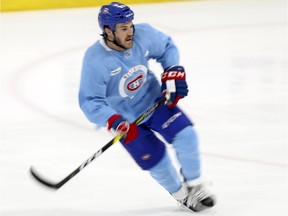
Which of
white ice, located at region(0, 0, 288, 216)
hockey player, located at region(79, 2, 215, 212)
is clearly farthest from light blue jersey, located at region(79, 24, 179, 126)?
white ice, located at region(0, 0, 288, 216)

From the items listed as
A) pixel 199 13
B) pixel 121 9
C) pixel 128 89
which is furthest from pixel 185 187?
pixel 199 13

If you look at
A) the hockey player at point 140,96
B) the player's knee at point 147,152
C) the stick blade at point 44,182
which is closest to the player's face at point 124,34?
the hockey player at point 140,96

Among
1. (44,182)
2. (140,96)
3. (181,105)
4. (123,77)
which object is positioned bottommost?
(181,105)

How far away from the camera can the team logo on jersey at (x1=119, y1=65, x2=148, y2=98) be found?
109 inches

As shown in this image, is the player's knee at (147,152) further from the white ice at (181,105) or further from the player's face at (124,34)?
the player's face at (124,34)

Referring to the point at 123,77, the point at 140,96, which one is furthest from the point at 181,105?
the point at 123,77

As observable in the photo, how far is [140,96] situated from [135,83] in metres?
0.08

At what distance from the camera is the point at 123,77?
276 cm

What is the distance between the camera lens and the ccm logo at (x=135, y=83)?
2792mm

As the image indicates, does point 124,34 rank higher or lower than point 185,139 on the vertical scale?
higher

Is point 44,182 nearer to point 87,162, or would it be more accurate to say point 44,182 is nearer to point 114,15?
point 87,162

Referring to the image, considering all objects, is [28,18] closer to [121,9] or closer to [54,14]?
[54,14]

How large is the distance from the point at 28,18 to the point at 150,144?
4.53 meters

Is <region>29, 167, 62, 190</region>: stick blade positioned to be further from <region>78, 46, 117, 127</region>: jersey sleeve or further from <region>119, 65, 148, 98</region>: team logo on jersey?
<region>119, 65, 148, 98</region>: team logo on jersey
